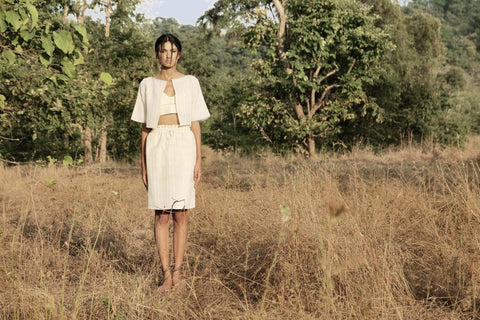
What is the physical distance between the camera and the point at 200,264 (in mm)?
4008

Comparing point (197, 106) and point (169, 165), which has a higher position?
point (197, 106)

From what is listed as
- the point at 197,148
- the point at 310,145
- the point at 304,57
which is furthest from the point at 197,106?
the point at 310,145

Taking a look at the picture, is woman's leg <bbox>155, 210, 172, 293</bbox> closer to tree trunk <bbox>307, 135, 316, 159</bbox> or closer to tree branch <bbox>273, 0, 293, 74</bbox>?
tree branch <bbox>273, 0, 293, 74</bbox>

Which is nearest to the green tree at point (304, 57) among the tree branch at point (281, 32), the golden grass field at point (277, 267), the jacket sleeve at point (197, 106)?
the tree branch at point (281, 32)

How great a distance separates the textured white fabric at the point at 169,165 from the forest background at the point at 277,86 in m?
5.83

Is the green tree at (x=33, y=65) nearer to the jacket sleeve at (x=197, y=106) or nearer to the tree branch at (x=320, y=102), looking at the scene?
the jacket sleeve at (x=197, y=106)

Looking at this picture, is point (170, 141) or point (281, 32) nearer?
point (170, 141)

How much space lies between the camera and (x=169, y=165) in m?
3.47

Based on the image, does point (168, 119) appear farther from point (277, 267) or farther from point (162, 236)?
point (277, 267)

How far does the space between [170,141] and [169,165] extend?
0.19 m

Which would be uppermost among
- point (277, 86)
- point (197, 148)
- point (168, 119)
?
point (277, 86)

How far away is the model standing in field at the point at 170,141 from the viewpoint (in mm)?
3475

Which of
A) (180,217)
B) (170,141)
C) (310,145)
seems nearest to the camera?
(170,141)

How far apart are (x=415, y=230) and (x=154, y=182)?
2672 millimetres
